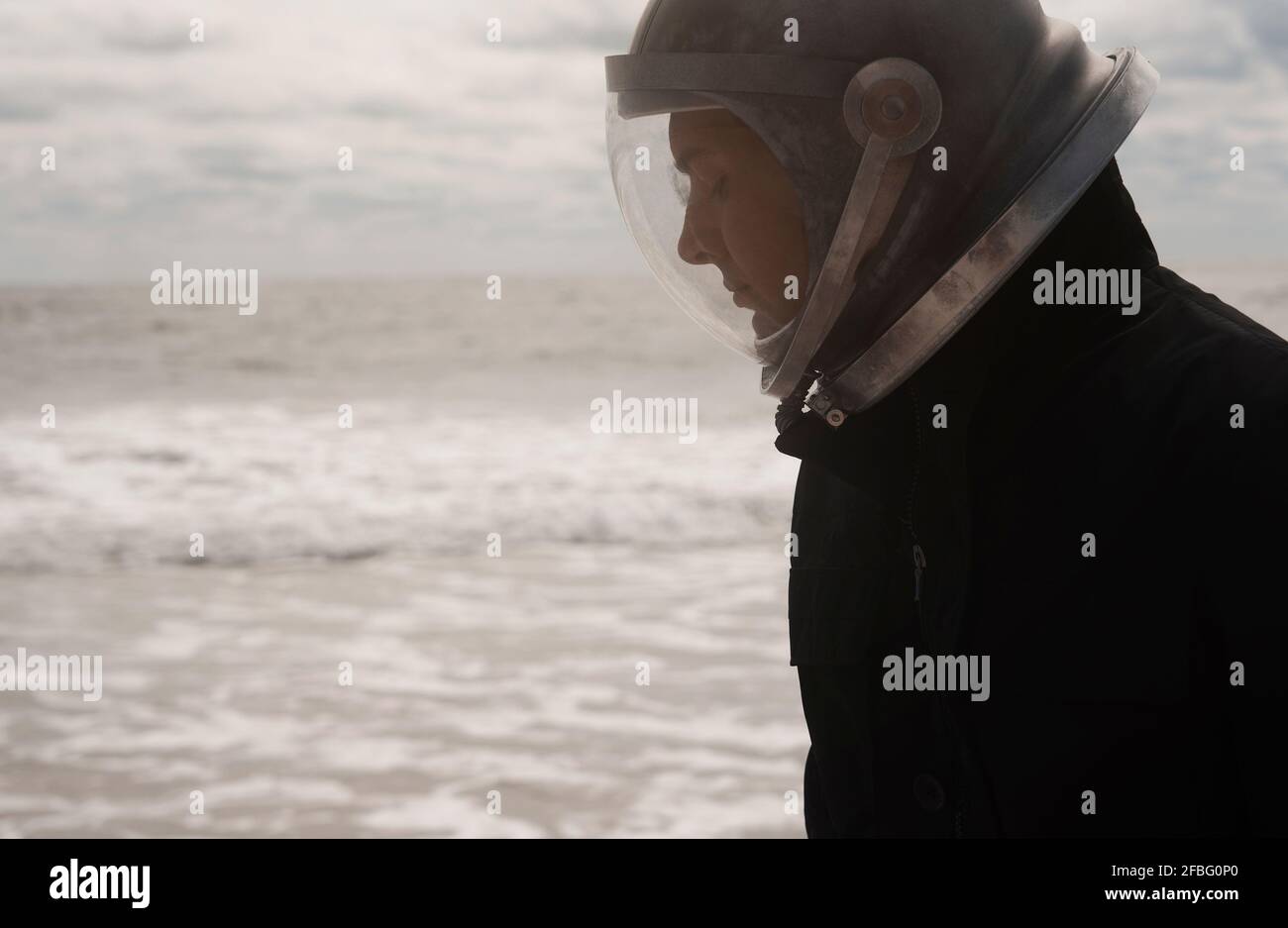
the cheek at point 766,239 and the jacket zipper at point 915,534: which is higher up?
the cheek at point 766,239

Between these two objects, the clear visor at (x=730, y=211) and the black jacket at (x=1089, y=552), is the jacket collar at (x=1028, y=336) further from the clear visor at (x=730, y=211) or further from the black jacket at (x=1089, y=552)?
the clear visor at (x=730, y=211)

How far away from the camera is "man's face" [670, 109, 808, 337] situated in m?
1.42

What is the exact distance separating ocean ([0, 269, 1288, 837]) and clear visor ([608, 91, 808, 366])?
2.82 meters

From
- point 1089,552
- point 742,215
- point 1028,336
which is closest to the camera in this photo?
point 1089,552

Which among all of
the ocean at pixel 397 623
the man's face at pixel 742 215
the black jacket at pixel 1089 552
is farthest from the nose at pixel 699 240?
the ocean at pixel 397 623

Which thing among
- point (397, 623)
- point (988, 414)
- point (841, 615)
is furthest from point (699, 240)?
point (397, 623)

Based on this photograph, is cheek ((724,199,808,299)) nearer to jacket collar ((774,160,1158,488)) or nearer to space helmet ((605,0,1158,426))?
space helmet ((605,0,1158,426))

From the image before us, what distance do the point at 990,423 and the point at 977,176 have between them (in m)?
0.27

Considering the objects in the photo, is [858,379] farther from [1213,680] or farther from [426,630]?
[426,630]

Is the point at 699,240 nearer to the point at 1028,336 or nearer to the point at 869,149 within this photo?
the point at 869,149

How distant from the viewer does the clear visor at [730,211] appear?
1.42m

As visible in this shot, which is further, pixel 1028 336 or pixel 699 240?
pixel 699 240

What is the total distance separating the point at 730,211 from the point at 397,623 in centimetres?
659

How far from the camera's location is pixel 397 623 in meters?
7.73
